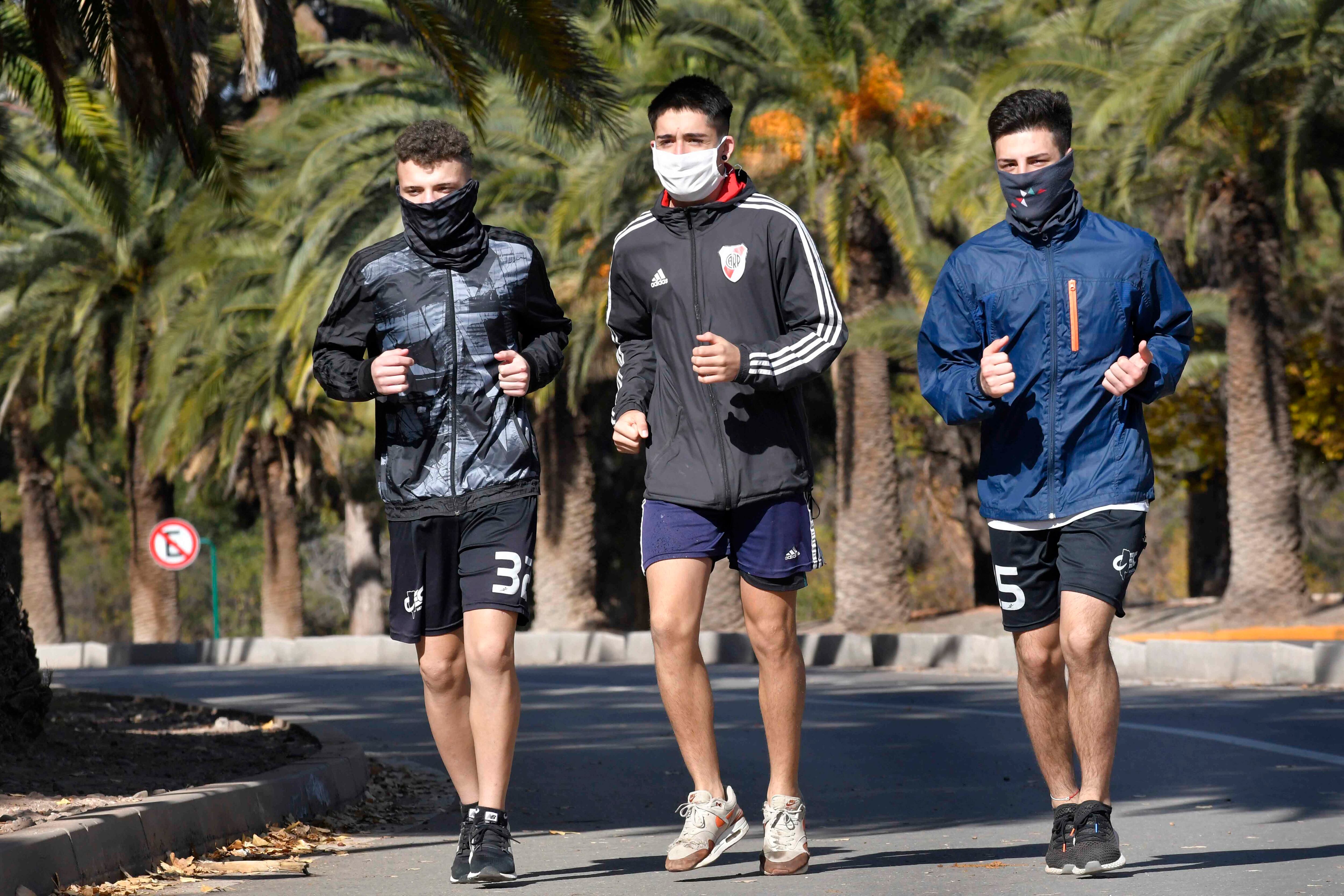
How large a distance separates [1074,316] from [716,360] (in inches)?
39.1

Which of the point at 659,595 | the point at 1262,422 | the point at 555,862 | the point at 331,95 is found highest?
the point at 331,95

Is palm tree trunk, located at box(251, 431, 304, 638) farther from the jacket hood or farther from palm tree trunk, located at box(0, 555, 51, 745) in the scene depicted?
the jacket hood

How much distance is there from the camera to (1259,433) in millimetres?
21438

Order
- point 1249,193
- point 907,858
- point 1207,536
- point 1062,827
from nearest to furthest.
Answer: point 1062,827, point 907,858, point 1249,193, point 1207,536

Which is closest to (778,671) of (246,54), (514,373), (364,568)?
(514,373)

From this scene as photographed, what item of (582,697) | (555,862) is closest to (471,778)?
(555,862)

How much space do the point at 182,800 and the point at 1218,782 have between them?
4177mm

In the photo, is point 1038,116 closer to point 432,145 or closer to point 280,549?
point 432,145

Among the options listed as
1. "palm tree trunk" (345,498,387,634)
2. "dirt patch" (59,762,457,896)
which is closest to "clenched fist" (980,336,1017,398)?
"dirt patch" (59,762,457,896)

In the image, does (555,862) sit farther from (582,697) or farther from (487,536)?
(582,697)

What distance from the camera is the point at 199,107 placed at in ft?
36.3

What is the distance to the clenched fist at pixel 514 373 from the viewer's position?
17.9 ft

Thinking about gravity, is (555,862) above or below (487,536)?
below

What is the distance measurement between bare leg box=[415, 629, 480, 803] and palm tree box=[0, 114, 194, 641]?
824 inches
